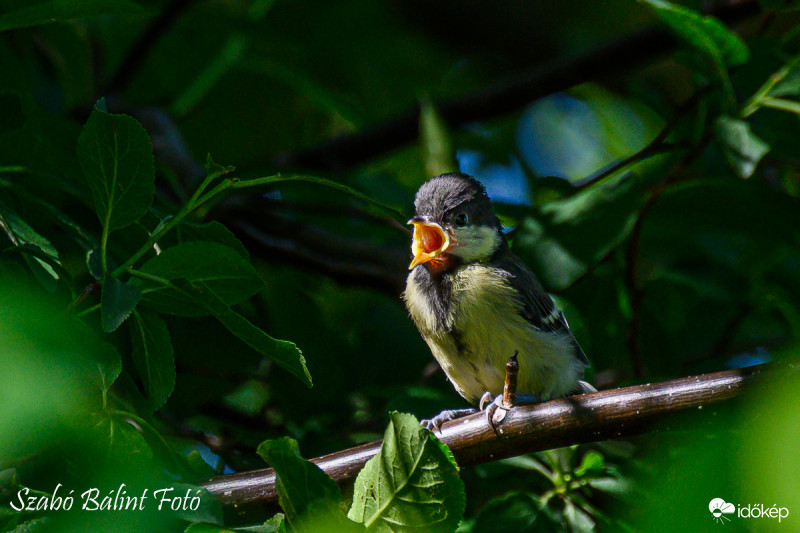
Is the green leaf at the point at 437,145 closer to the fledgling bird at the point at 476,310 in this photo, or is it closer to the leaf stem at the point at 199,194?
the fledgling bird at the point at 476,310

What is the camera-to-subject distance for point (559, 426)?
157cm

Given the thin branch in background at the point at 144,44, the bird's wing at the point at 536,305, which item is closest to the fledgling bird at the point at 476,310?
the bird's wing at the point at 536,305

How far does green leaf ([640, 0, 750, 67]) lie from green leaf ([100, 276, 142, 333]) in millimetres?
1592

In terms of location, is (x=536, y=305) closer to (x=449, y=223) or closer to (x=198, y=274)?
(x=449, y=223)

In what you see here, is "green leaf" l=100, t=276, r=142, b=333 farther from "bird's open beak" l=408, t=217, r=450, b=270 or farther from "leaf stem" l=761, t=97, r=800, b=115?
"leaf stem" l=761, t=97, r=800, b=115

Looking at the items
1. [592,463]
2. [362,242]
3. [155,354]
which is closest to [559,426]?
[592,463]

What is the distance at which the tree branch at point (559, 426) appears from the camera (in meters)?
1.50

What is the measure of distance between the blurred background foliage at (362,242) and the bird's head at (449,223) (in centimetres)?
14

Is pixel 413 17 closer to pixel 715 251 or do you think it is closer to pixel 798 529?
pixel 715 251

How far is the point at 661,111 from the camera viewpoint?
2.66 m

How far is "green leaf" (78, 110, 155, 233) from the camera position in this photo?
128 cm

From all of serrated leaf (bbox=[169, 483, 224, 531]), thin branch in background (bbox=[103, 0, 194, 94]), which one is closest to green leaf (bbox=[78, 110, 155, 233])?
serrated leaf (bbox=[169, 483, 224, 531])

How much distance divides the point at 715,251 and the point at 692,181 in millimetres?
512

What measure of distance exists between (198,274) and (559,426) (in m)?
0.76
